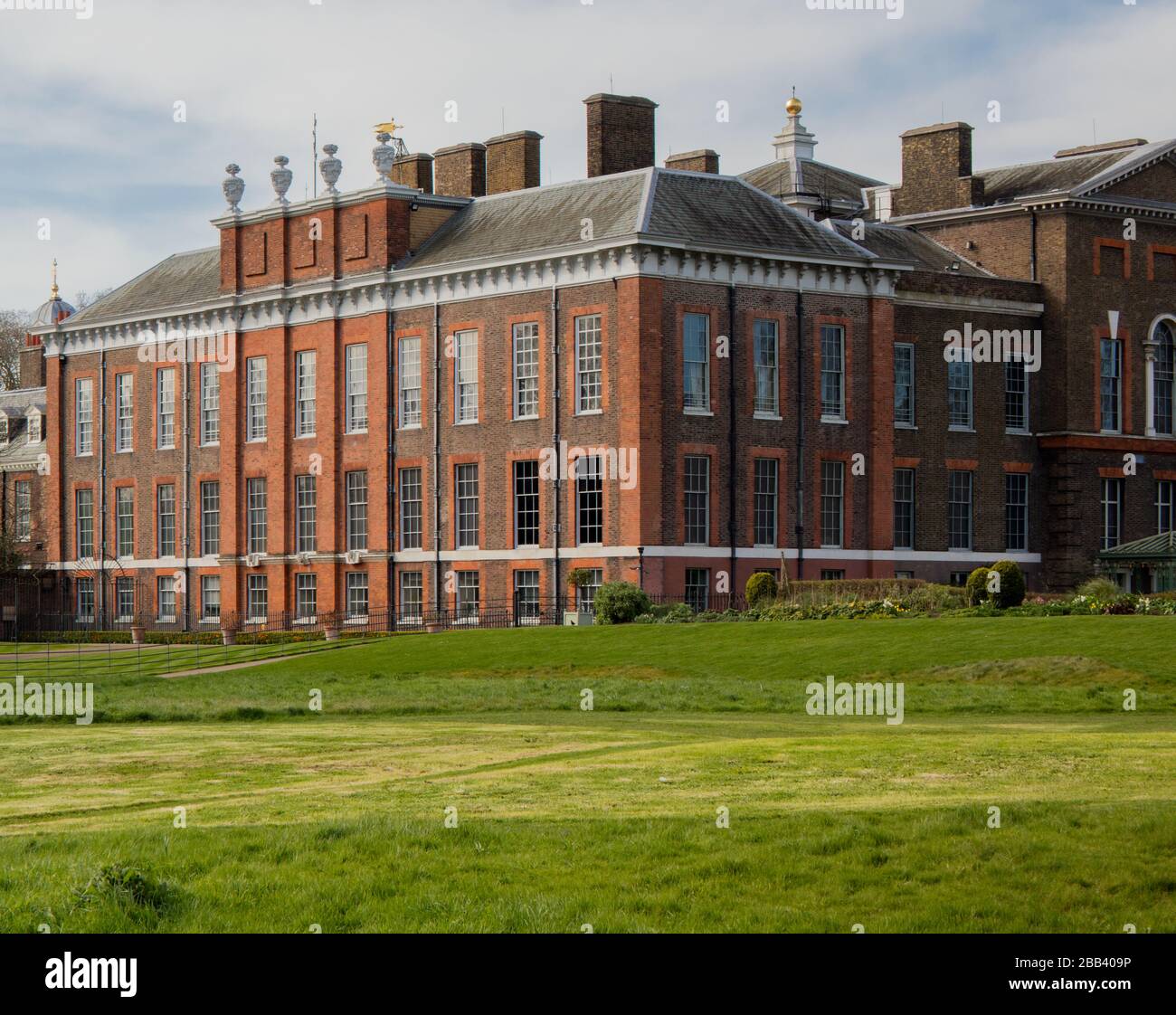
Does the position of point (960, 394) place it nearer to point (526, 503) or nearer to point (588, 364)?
A: point (588, 364)

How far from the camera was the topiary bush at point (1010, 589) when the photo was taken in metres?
47.2

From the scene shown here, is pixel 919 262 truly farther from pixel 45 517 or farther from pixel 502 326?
pixel 45 517

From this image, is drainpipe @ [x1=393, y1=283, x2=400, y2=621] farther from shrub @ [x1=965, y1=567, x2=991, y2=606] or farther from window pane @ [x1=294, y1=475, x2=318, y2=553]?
shrub @ [x1=965, y1=567, x2=991, y2=606]

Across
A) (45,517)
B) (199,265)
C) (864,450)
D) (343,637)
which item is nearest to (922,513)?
(864,450)

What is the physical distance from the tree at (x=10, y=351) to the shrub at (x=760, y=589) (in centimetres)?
6659

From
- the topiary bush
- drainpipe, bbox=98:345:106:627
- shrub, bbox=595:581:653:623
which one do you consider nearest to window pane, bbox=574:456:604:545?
shrub, bbox=595:581:653:623

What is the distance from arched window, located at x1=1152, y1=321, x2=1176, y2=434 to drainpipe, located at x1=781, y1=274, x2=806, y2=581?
15.1 metres

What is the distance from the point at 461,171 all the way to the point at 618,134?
27.4ft

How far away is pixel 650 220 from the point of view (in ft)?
182

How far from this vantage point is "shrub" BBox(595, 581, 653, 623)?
50625 millimetres

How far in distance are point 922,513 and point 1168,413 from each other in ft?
36.9

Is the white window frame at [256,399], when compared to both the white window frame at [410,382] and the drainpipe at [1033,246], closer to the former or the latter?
the white window frame at [410,382]
